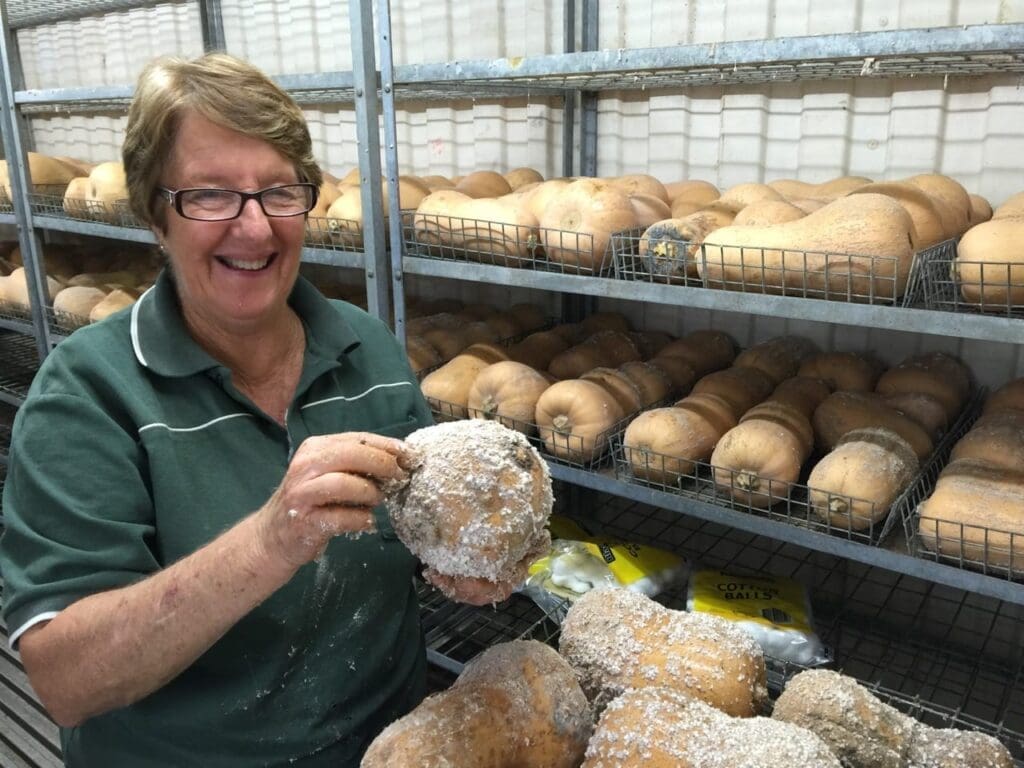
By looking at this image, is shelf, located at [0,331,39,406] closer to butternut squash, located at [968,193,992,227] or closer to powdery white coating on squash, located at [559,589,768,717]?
powdery white coating on squash, located at [559,589,768,717]

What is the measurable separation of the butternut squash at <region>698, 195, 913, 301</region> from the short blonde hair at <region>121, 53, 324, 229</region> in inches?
30.9

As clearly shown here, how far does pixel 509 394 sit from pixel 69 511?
3.42 feet

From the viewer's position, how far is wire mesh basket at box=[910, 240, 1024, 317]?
1192mm

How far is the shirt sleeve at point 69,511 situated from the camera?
92 centimetres

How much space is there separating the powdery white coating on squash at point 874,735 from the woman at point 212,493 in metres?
0.43

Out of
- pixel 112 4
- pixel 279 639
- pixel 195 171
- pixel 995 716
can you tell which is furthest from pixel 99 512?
pixel 112 4

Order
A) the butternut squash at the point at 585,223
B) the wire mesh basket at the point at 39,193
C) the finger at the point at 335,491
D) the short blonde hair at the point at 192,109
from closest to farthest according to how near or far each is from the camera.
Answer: the finger at the point at 335,491 → the short blonde hair at the point at 192,109 → the butternut squash at the point at 585,223 → the wire mesh basket at the point at 39,193

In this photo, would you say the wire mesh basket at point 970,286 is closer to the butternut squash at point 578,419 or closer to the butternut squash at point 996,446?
the butternut squash at point 996,446

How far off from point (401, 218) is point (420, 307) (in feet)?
2.32

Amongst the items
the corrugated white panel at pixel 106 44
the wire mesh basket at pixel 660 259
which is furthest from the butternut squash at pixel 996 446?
the corrugated white panel at pixel 106 44

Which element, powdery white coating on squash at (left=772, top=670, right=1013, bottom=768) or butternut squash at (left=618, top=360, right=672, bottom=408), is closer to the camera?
powdery white coating on squash at (left=772, top=670, right=1013, bottom=768)

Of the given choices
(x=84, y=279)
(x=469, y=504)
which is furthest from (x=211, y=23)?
(x=469, y=504)

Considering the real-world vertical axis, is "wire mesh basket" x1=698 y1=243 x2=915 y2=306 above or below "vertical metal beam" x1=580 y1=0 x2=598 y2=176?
below

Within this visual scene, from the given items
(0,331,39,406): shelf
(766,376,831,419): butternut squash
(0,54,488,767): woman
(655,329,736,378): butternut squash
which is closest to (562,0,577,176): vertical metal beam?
(655,329,736,378): butternut squash
